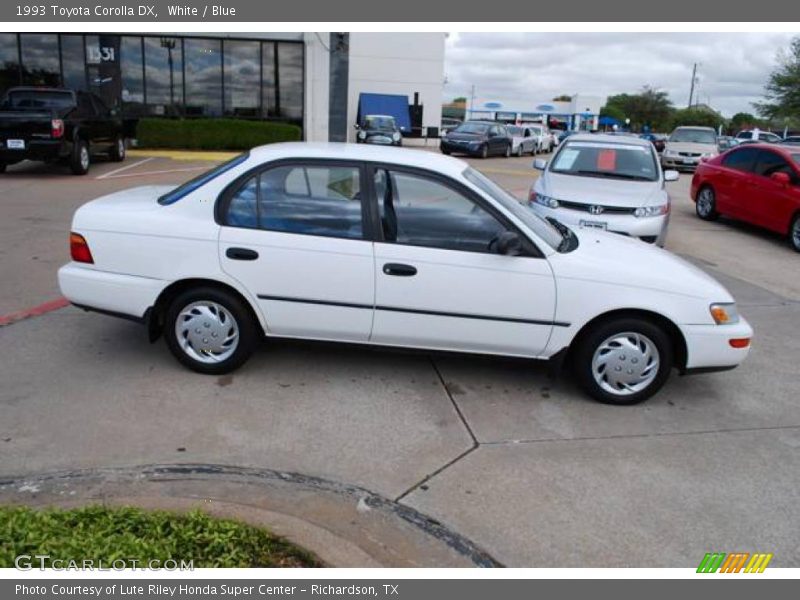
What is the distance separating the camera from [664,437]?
414 cm

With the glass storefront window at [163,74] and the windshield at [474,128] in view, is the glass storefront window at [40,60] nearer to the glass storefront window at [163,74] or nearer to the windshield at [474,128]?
the glass storefront window at [163,74]

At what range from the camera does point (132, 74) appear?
22.2 meters

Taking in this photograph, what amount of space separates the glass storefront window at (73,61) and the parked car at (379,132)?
32.0 ft

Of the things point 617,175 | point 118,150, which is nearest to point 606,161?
point 617,175

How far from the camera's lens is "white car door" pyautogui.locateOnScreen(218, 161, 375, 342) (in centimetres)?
431

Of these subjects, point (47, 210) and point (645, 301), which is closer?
point (645, 301)

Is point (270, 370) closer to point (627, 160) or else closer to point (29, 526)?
point (29, 526)

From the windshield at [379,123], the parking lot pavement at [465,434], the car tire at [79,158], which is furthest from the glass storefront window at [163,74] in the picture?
the parking lot pavement at [465,434]

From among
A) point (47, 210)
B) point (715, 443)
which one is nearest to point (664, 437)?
point (715, 443)

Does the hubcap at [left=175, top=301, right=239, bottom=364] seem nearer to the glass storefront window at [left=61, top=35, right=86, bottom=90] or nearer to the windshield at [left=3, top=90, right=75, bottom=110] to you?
the windshield at [left=3, top=90, right=75, bottom=110]

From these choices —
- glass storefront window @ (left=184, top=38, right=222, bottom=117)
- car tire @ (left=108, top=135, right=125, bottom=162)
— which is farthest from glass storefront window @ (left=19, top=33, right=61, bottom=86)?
car tire @ (left=108, top=135, right=125, bottom=162)

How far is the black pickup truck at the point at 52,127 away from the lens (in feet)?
42.8

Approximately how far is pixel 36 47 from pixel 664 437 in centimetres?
2345

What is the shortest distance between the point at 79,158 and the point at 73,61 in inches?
371
